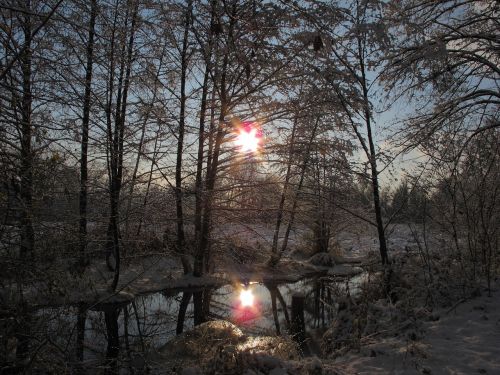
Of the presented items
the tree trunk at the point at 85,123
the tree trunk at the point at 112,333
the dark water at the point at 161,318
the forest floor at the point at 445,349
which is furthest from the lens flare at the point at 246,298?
the forest floor at the point at 445,349

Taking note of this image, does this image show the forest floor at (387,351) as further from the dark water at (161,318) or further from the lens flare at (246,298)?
the lens flare at (246,298)

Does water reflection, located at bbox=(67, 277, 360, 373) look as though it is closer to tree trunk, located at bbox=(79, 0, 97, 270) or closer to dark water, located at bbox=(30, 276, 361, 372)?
dark water, located at bbox=(30, 276, 361, 372)

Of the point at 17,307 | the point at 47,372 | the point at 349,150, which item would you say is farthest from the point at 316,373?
the point at 349,150

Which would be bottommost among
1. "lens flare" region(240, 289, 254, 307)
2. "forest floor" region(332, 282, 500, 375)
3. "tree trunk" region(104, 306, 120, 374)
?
"lens flare" region(240, 289, 254, 307)

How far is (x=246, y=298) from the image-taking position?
1212 cm

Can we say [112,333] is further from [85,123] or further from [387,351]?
[387,351]

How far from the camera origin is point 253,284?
14.3m

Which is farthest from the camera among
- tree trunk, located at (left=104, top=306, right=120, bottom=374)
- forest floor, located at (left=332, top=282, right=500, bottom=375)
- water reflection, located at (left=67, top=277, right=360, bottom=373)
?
water reflection, located at (left=67, top=277, right=360, bottom=373)

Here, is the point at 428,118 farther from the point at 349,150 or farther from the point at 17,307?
the point at 17,307

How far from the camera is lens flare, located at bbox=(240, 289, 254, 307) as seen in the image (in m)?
11.3

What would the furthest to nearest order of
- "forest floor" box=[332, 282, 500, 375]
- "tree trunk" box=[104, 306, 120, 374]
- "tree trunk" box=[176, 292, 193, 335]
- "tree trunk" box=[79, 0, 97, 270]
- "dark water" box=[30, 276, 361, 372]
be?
"tree trunk" box=[176, 292, 193, 335] → "dark water" box=[30, 276, 361, 372] → "tree trunk" box=[104, 306, 120, 374] → "forest floor" box=[332, 282, 500, 375] → "tree trunk" box=[79, 0, 97, 270]

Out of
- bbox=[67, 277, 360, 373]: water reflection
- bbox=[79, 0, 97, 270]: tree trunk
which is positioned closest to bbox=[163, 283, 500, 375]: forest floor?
bbox=[67, 277, 360, 373]: water reflection

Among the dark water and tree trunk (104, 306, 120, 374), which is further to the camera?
the dark water

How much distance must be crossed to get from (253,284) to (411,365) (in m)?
9.56
